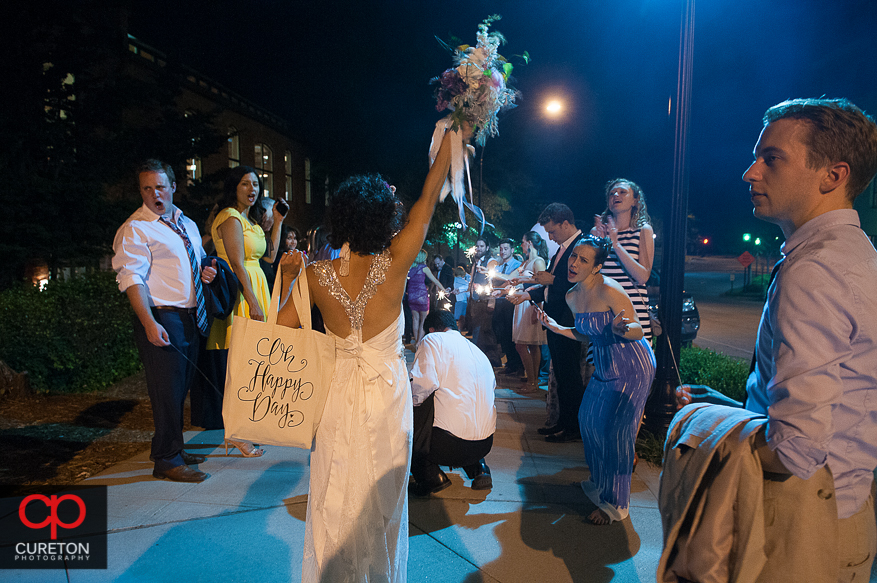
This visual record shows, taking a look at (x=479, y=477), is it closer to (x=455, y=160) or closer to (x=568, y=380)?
(x=568, y=380)

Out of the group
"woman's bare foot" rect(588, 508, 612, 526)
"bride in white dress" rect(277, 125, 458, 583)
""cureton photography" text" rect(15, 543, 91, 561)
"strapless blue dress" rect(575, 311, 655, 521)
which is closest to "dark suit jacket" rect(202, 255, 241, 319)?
""cureton photography" text" rect(15, 543, 91, 561)

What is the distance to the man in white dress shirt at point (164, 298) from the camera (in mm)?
3584

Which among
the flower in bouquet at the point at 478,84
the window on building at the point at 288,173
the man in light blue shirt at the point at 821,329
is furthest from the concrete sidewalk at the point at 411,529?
the window on building at the point at 288,173

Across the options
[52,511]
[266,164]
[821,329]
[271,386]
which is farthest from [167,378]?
[266,164]

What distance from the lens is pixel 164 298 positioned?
3717mm

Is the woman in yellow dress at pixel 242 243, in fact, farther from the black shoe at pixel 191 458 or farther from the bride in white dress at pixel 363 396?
the bride in white dress at pixel 363 396

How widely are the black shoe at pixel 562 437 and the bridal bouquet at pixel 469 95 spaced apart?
3.17 m

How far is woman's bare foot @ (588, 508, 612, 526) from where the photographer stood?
3.23 metres

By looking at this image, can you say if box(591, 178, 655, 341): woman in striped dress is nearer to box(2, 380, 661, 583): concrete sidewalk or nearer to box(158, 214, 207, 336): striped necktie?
box(2, 380, 661, 583): concrete sidewalk

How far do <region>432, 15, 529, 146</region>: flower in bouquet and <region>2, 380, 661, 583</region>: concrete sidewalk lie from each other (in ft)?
7.62

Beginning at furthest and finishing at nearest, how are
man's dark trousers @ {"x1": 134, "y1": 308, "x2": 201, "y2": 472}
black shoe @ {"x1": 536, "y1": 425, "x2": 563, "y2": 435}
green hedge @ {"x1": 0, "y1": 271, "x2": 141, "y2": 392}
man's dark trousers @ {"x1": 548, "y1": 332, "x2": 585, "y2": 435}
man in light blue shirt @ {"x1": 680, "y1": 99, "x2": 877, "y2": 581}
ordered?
green hedge @ {"x1": 0, "y1": 271, "x2": 141, "y2": 392} → black shoe @ {"x1": 536, "y1": 425, "x2": 563, "y2": 435} → man's dark trousers @ {"x1": 548, "y1": 332, "x2": 585, "y2": 435} → man's dark trousers @ {"x1": 134, "y1": 308, "x2": 201, "y2": 472} → man in light blue shirt @ {"x1": 680, "y1": 99, "x2": 877, "y2": 581}

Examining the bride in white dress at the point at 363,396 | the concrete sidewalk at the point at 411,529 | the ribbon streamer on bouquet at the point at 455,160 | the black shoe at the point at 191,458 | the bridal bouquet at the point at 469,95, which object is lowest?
the concrete sidewalk at the point at 411,529

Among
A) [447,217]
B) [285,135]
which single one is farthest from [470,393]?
[285,135]

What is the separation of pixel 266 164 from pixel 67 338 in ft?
66.2
